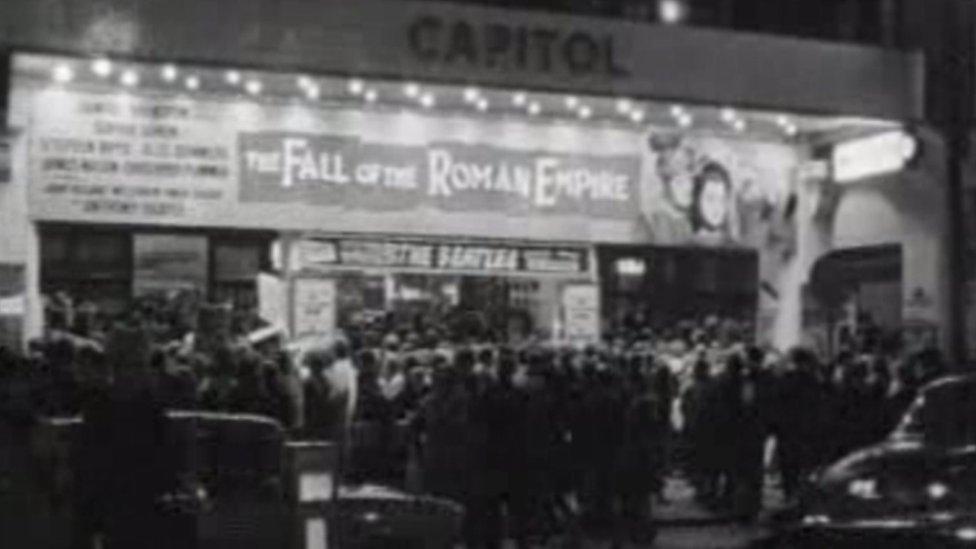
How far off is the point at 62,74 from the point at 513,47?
4.96 metres

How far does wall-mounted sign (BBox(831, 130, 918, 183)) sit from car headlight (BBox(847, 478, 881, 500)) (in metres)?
10.7

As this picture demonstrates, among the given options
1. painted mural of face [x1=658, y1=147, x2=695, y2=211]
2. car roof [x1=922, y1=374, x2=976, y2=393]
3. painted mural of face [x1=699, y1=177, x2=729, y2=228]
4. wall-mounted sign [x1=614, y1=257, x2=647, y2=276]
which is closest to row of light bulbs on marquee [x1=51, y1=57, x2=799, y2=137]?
painted mural of face [x1=658, y1=147, x2=695, y2=211]

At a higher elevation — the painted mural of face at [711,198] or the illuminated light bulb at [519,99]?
the illuminated light bulb at [519,99]

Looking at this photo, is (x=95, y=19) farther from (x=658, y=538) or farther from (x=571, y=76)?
(x=658, y=538)

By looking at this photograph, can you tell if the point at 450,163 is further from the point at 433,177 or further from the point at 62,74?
the point at 62,74

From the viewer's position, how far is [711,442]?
19578 millimetres

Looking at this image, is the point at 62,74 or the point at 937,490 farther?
the point at 62,74

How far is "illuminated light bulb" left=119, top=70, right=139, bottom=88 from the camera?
21.1m

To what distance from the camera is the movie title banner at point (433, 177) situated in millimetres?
22547

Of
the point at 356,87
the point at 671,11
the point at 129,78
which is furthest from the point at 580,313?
the point at 129,78

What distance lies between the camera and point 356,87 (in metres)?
22.1

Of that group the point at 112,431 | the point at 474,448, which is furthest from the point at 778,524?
the point at 112,431

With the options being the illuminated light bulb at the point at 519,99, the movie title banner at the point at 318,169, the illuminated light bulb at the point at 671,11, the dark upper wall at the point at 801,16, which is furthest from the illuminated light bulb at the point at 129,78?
the illuminated light bulb at the point at 671,11

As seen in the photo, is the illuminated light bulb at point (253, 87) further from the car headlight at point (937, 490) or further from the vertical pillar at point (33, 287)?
the car headlight at point (937, 490)
